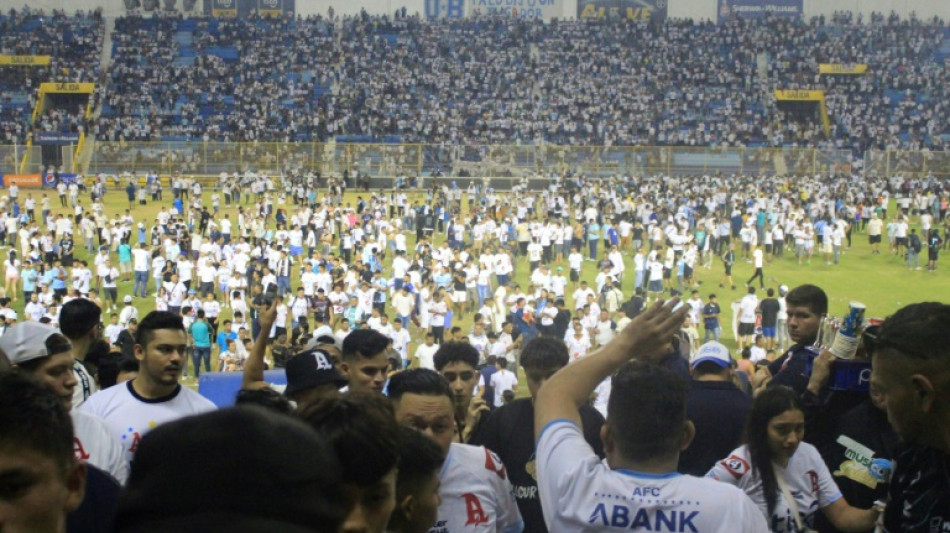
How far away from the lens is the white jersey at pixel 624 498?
8.11 ft

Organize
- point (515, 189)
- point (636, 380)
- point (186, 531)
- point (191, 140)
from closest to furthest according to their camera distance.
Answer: point (186, 531) < point (636, 380) < point (515, 189) < point (191, 140)

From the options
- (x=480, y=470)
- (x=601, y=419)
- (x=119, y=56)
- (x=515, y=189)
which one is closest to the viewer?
(x=480, y=470)

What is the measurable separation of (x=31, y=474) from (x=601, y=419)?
106 inches

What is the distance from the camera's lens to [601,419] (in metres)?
4.43

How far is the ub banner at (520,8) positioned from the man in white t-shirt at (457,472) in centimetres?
5585

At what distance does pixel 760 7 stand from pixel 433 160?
2630 cm

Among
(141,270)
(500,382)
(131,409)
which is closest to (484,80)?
(141,270)

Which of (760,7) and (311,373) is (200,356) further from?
(760,7)

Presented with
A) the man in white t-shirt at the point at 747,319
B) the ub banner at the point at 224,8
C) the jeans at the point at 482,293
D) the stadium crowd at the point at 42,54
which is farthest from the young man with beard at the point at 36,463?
the ub banner at the point at 224,8

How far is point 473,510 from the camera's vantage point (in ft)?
11.0

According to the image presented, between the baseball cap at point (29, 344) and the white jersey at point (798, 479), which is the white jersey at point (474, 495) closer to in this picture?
the white jersey at point (798, 479)

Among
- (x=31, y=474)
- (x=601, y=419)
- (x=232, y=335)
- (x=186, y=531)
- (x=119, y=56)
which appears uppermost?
(x=119, y=56)

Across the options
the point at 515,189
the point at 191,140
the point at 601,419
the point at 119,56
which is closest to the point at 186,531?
the point at 601,419

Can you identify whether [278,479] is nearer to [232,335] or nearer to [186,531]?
[186,531]
